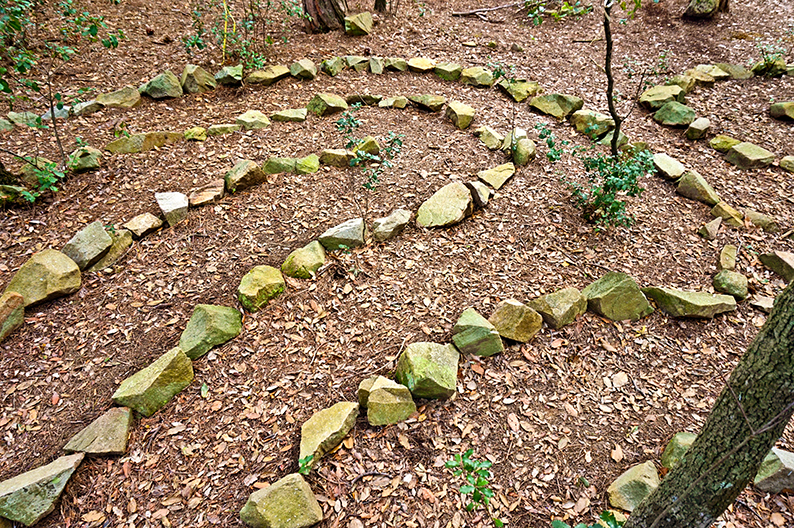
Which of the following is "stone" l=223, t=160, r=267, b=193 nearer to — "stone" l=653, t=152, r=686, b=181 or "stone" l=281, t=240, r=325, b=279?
"stone" l=281, t=240, r=325, b=279

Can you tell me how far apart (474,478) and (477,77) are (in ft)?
15.8

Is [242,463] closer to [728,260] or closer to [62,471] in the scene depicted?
[62,471]

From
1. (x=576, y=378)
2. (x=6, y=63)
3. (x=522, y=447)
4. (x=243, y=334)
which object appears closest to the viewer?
(x=522, y=447)

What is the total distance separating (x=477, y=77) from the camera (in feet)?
17.8

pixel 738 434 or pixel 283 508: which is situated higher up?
pixel 738 434

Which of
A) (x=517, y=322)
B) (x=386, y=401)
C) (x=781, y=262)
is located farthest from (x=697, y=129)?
(x=386, y=401)

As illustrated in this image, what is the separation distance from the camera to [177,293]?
3.04 m

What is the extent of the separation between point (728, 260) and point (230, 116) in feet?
15.6

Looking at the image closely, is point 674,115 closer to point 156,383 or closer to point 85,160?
point 156,383

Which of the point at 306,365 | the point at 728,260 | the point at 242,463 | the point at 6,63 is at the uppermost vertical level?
the point at 6,63

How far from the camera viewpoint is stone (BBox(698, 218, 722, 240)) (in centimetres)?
344

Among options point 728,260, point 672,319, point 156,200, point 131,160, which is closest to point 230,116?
point 131,160

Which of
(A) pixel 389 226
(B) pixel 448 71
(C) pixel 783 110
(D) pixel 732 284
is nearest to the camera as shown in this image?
(D) pixel 732 284

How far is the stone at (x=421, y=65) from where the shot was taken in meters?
5.62
